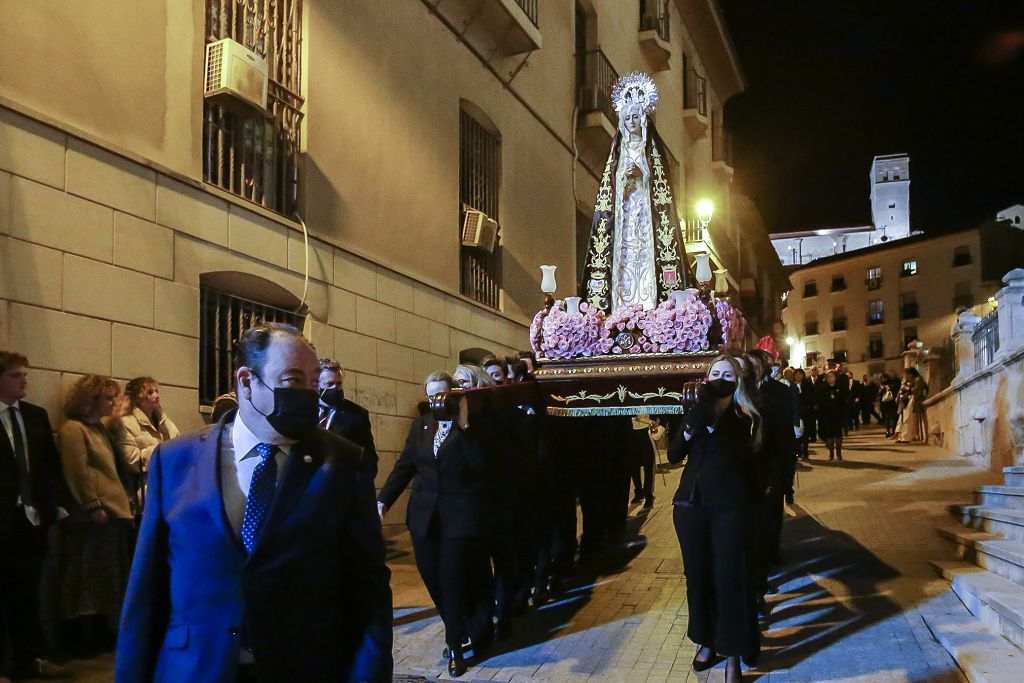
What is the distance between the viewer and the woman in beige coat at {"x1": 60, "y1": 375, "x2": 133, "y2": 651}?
6.02 metres

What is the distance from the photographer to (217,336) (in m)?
8.43

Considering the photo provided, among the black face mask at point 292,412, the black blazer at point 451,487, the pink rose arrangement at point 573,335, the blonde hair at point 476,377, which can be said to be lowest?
the black blazer at point 451,487

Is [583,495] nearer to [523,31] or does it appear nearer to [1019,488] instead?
[1019,488]

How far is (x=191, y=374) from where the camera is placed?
7785 mm

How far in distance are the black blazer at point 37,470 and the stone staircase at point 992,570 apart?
18.6 feet

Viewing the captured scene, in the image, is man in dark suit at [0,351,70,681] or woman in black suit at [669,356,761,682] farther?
man in dark suit at [0,351,70,681]

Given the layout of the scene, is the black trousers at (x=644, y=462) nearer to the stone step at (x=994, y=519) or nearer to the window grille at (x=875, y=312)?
the stone step at (x=994, y=519)

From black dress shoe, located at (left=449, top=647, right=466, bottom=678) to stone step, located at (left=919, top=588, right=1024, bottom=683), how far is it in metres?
2.98

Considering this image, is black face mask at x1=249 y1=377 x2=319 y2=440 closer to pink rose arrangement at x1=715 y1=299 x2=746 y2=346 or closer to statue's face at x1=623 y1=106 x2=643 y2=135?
pink rose arrangement at x1=715 y1=299 x2=746 y2=346

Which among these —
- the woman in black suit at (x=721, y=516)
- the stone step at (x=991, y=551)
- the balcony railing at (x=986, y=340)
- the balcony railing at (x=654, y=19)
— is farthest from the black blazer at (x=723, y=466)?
the balcony railing at (x=654, y=19)

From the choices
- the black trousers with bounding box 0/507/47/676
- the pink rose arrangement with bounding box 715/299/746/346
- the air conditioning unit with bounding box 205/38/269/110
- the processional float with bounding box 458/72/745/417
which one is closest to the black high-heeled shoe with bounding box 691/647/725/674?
the processional float with bounding box 458/72/745/417

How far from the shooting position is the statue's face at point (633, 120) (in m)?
8.41

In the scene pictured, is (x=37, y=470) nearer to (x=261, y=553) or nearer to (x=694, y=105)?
(x=261, y=553)

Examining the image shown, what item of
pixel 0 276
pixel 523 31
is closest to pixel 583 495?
pixel 0 276
